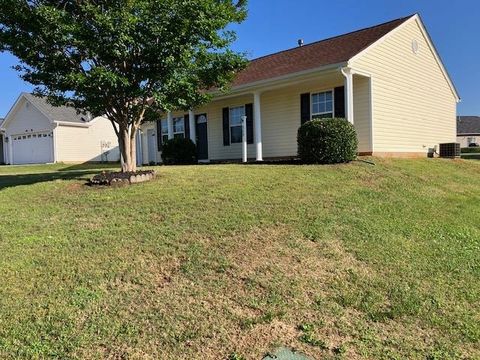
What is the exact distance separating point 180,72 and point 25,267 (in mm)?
5106

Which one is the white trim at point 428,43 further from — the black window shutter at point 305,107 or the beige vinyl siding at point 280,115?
the black window shutter at point 305,107

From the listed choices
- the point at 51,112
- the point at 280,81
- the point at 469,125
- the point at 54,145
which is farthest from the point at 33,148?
the point at 469,125

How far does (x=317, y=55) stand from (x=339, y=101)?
7.42 feet

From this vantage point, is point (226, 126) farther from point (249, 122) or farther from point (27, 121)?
point (27, 121)

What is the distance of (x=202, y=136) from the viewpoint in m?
19.5

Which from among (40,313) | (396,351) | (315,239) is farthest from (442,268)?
(40,313)

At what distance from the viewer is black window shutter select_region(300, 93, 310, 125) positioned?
15484 millimetres

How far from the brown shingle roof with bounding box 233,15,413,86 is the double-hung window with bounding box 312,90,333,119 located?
115 centimetres

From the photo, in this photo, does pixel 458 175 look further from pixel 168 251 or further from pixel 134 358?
pixel 134 358

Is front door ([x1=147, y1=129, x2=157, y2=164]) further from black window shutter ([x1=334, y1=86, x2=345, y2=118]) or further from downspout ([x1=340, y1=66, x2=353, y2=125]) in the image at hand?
downspout ([x1=340, y1=66, x2=353, y2=125])

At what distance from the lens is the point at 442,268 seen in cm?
558

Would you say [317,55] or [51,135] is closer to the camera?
[317,55]

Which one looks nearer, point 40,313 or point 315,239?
point 40,313

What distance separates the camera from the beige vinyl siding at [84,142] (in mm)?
28688
